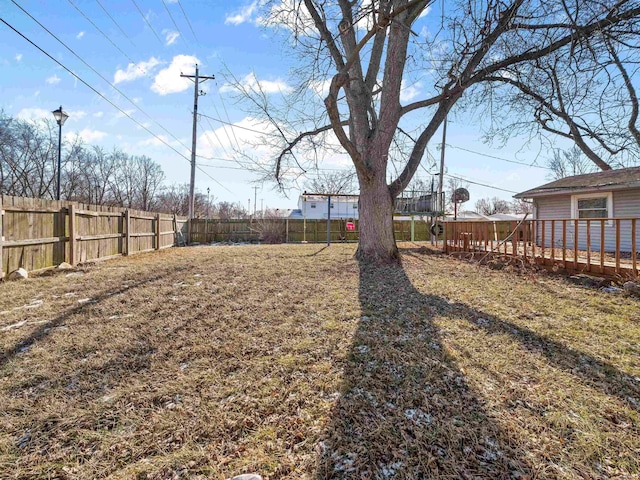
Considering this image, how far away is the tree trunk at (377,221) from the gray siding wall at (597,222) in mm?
3690

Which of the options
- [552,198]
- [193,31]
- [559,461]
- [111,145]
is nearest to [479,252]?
[552,198]

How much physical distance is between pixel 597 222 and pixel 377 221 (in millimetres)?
8107

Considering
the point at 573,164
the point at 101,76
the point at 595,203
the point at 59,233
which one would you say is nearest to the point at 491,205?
the point at 573,164

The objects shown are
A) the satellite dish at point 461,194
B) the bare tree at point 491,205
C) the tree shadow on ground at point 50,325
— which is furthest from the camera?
the bare tree at point 491,205

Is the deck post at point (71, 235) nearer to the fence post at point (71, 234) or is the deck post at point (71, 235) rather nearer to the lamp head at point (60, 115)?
the fence post at point (71, 234)

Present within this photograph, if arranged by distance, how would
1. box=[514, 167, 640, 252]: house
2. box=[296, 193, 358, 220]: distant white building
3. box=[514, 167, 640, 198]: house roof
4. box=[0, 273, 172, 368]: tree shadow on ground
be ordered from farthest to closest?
box=[296, 193, 358, 220]: distant white building, box=[514, 167, 640, 252]: house, box=[514, 167, 640, 198]: house roof, box=[0, 273, 172, 368]: tree shadow on ground

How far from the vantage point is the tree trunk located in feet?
20.9

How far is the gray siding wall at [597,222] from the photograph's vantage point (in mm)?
8398

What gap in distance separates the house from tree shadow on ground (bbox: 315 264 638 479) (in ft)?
24.2

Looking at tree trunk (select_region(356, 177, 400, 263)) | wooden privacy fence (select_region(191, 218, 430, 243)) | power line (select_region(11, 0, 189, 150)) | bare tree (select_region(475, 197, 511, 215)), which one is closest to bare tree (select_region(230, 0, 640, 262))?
tree trunk (select_region(356, 177, 400, 263))

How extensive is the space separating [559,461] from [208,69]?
59.9 ft

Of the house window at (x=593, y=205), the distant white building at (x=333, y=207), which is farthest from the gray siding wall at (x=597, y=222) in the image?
the distant white building at (x=333, y=207)

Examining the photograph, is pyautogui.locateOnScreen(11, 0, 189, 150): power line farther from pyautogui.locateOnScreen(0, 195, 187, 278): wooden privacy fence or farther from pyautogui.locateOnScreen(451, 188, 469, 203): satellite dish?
→ pyautogui.locateOnScreen(451, 188, 469, 203): satellite dish

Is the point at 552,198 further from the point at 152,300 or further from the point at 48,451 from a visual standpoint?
the point at 48,451
